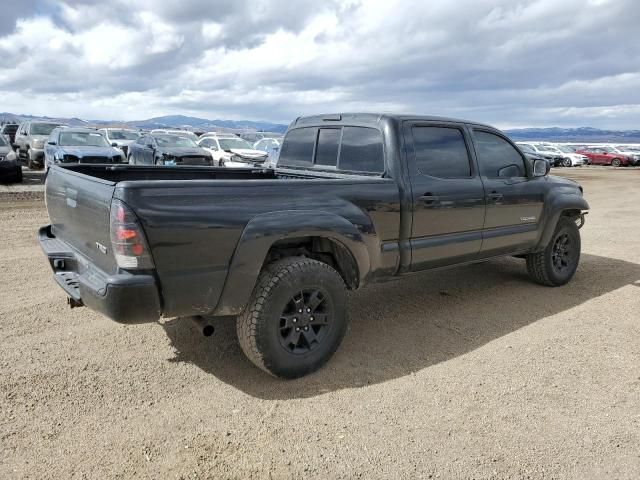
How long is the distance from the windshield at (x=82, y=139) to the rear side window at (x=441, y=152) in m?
12.9

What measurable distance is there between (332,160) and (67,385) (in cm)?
280

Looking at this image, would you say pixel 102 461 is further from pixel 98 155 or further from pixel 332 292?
pixel 98 155

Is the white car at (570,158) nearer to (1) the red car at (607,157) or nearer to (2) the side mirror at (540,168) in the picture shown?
(1) the red car at (607,157)

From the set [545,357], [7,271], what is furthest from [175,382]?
[7,271]

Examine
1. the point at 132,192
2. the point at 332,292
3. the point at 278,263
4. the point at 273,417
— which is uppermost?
the point at 132,192

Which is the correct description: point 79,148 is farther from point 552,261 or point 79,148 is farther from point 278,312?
point 278,312

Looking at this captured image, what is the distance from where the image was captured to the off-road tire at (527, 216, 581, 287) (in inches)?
225

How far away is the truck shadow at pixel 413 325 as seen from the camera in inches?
143

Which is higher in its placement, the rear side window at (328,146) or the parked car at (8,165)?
the rear side window at (328,146)

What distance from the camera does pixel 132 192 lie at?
2.82 meters

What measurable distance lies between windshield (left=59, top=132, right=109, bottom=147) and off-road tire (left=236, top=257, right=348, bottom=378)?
525 inches

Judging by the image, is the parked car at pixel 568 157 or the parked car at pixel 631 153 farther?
the parked car at pixel 631 153

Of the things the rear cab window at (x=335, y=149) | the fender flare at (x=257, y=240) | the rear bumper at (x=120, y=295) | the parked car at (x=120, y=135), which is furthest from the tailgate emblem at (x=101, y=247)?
the parked car at (x=120, y=135)

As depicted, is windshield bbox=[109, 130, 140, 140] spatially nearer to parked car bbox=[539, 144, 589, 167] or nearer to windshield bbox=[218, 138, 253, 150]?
windshield bbox=[218, 138, 253, 150]
